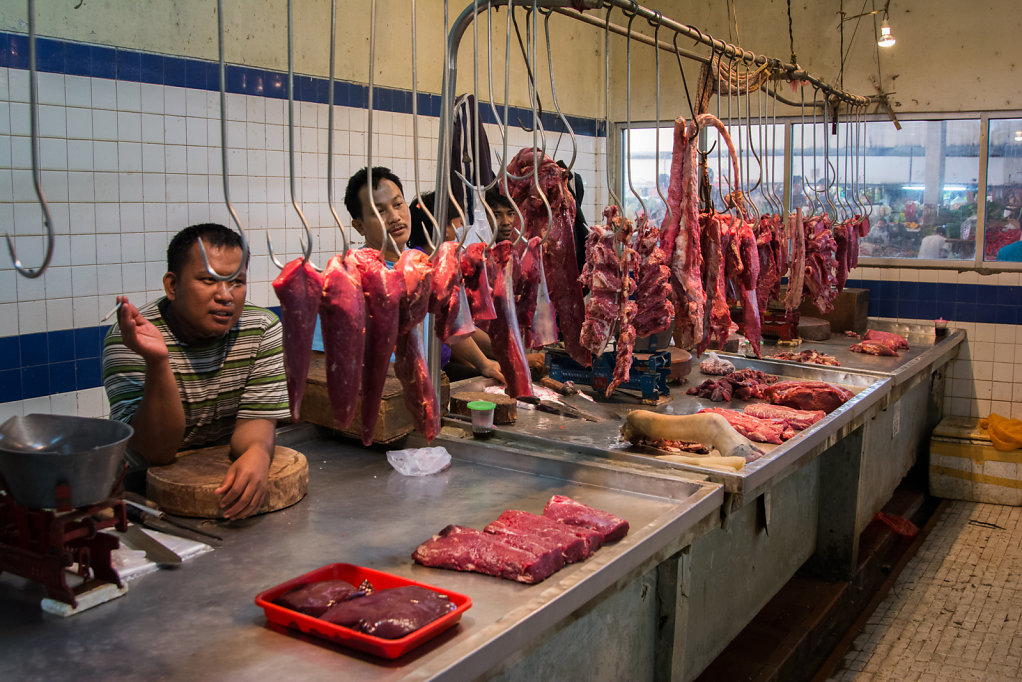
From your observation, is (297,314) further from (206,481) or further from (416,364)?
(206,481)

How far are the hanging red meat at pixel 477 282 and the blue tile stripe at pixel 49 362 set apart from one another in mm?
2599

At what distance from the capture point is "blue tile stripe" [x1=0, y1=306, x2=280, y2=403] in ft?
13.4

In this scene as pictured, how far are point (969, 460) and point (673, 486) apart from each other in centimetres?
417

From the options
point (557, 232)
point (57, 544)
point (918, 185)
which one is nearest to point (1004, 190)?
point (918, 185)

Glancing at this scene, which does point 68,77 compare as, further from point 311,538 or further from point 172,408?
point 311,538

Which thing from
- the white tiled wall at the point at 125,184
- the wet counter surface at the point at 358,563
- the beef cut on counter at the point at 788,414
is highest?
the white tiled wall at the point at 125,184

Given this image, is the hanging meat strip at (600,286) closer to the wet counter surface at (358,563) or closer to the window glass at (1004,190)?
the wet counter surface at (358,563)

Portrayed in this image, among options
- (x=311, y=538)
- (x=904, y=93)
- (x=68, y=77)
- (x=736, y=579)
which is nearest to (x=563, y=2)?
(x=311, y=538)

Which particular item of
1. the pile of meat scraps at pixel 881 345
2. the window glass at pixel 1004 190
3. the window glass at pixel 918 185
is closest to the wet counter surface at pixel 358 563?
the pile of meat scraps at pixel 881 345

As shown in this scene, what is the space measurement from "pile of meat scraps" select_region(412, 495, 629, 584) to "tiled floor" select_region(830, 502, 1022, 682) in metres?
2.06

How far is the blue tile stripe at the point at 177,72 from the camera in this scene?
4109mm

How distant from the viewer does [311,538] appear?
2426mm

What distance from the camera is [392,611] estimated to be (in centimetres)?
187

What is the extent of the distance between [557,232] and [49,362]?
8.60 ft
